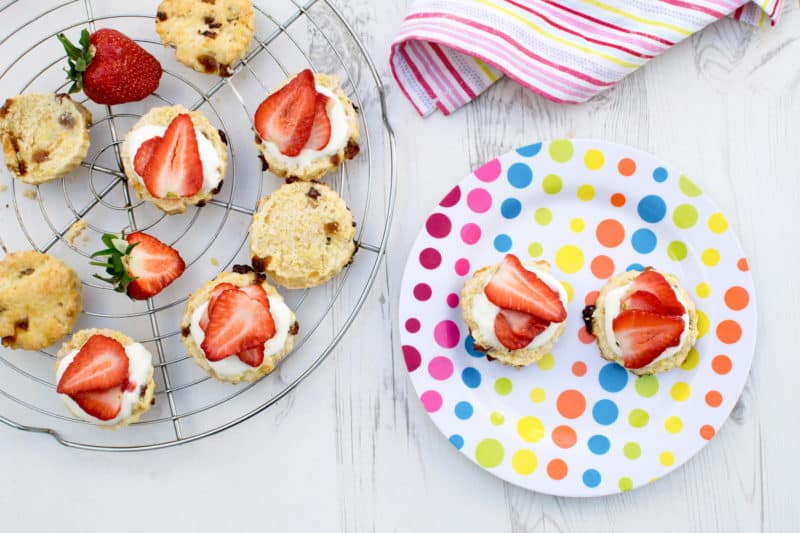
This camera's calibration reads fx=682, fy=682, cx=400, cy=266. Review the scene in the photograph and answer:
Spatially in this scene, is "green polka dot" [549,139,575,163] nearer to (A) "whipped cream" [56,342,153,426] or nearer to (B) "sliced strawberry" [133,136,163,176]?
(B) "sliced strawberry" [133,136,163,176]

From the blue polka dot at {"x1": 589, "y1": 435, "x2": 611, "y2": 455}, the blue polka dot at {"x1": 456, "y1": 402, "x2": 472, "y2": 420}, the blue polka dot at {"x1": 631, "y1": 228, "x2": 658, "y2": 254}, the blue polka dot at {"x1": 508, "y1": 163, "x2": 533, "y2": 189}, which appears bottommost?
the blue polka dot at {"x1": 589, "y1": 435, "x2": 611, "y2": 455}

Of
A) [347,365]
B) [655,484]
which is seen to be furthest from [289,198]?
[655,484]

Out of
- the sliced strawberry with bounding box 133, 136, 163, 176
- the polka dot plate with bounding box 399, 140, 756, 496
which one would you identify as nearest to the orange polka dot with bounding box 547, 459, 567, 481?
the polka dot plate with bounding box 399, 140, 756, 496

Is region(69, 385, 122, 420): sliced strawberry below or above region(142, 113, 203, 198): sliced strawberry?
below

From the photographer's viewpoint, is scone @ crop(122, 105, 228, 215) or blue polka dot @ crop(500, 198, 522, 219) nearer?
scone @ crop(122, 105, 228, 215)

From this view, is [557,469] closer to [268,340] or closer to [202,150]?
[268,340]

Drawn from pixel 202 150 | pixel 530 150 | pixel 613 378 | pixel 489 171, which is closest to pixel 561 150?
pixel 530 150

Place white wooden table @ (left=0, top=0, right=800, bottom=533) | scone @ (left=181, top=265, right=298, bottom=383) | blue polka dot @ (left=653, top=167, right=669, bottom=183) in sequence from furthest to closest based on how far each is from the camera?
1. white wooden table @ (left=0, top=0, right=800, bottom=533)
2. blue polka dot @ (left=653, top=167, right=669, bottom=183)
3. scone @ (left=181, top=265, right=298, bottom=383)

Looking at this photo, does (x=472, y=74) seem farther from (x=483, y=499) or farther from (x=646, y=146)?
(x=483, y=499)
